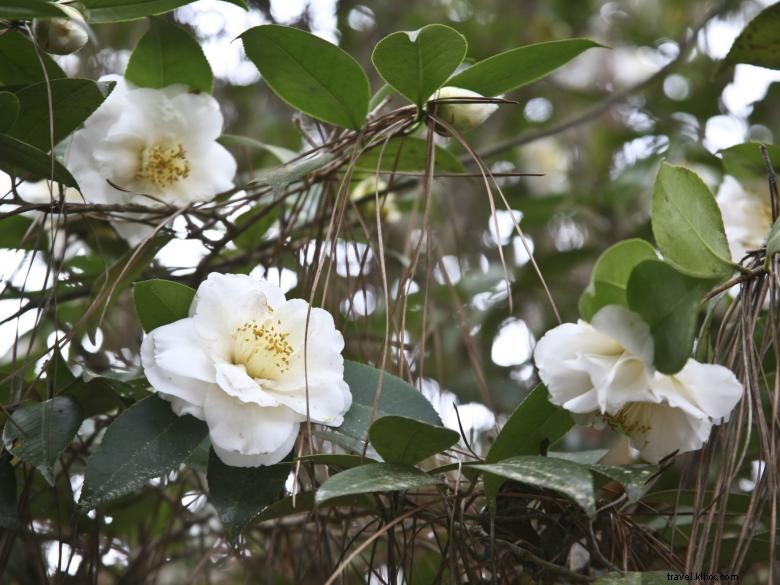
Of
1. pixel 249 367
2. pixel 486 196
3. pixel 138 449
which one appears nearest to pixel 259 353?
pixel 249 367

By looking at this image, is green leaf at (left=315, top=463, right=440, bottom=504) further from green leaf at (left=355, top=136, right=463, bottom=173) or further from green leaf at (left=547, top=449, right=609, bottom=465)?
green leaf at (left=355, top=136, right=463, bottom=173)

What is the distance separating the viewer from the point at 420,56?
80cm

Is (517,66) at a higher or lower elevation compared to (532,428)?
higher

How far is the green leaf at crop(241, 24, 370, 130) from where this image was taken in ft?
2.75

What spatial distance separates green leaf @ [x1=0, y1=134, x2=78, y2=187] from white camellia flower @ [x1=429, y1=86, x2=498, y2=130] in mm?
339

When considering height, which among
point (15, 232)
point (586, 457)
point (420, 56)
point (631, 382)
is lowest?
point (586, 457)

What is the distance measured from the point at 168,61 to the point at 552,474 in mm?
566

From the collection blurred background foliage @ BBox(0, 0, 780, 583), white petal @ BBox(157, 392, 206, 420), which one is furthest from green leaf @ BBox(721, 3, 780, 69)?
white petal @ BBox(157, 392, 206, 420)

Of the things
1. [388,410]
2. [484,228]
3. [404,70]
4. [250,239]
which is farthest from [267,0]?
[388,410]

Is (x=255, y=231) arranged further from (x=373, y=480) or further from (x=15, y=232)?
(x=373, y=480)

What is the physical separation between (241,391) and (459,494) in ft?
0.64

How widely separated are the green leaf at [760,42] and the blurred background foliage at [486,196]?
48 mm

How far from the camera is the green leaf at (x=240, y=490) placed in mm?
714

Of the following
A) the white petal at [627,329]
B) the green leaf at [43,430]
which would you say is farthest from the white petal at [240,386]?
the white petal at [627,329]
